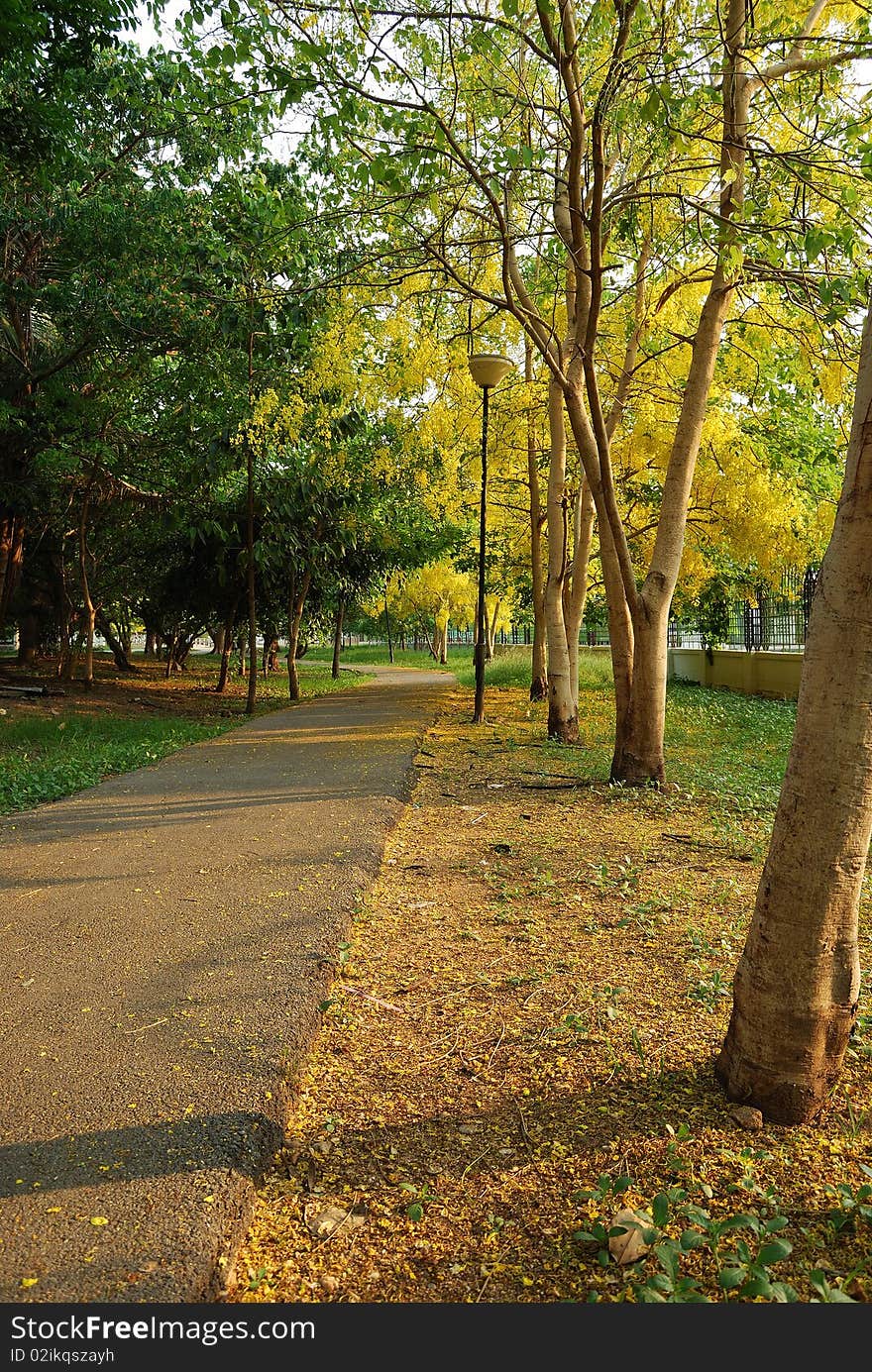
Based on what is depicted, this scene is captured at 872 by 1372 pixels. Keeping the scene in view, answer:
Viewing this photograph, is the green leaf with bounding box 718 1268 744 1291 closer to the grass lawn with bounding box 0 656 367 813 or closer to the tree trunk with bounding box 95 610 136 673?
the grass lawn with bounding box 0 656 367 813

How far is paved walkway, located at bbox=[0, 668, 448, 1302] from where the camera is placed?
2.04 metres

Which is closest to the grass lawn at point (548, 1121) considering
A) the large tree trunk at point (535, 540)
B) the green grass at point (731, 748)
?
the green grass at point (731, 748)

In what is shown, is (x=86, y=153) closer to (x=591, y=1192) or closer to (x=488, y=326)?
(x=488, y=326)

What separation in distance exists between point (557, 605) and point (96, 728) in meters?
6.74

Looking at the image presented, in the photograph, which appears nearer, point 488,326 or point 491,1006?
point 491,1006

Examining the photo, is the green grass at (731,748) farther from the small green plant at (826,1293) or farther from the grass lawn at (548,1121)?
the small green plant at (826,1293)

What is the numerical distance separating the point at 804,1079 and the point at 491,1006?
124cm

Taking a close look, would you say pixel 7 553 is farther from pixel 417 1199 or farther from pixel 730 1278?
pixel 730 1278

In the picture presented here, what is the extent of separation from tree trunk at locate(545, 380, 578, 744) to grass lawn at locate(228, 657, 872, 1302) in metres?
5.53

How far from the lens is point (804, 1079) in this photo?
2.55 metres

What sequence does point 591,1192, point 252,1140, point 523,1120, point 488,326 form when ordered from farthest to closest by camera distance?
point 488,326
point 523,1120
point 252,1140
point 591,1192

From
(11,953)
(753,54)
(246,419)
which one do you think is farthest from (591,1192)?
(246,419)

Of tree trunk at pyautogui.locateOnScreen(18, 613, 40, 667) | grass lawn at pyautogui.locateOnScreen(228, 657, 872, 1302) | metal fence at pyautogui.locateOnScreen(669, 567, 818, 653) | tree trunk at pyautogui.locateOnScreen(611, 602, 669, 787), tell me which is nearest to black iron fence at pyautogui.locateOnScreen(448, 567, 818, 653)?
metal fence at pyautogui.locateOnScreen(669, 567, 818, 653)

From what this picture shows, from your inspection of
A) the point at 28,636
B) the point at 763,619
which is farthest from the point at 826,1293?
the point at 28,636
